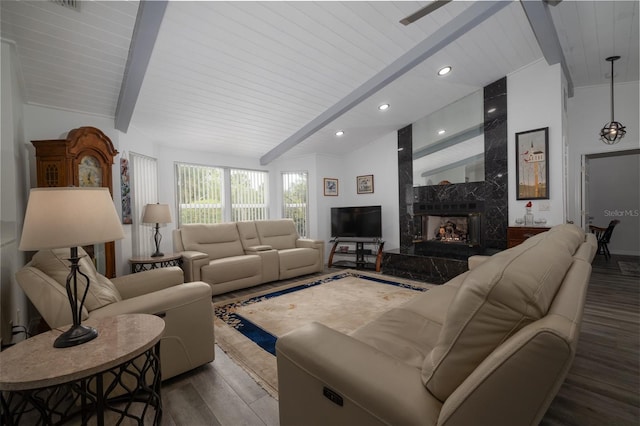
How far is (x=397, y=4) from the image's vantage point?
2480 mm

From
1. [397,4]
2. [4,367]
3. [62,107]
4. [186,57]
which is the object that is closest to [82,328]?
[4,367]

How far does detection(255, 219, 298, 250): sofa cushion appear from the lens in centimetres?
495

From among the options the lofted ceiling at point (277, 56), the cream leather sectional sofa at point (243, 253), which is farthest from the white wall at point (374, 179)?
the lofted ceiling at point (277, 56)

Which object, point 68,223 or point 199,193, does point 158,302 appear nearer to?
point 68,223

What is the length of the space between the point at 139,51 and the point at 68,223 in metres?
2.00

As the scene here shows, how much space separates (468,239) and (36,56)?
540cm

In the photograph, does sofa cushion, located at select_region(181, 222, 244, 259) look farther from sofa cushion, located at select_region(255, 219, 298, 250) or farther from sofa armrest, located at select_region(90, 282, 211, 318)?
sofa armrest, located at select_region(90, 282, 211, 318)

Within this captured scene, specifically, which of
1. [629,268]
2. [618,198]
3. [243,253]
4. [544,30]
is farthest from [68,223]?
[618,198]

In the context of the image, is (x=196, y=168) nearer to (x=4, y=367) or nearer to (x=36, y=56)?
(x=36, y=56)

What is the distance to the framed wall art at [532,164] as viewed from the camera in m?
3.68

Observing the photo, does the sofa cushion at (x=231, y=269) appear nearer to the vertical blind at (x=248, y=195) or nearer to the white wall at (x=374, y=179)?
the vertical blind at (x=248, y=195)

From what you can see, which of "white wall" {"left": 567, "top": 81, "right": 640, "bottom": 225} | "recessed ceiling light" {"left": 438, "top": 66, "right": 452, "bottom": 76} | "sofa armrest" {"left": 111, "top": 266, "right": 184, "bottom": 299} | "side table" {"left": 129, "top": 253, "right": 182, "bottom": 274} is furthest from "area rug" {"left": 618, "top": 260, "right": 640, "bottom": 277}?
"side table" {"left": 129, "top": 253, "right": 182, "bottom": 274}

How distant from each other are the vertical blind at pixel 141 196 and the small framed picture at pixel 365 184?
3894 mm

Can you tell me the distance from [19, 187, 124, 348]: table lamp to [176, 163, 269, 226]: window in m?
3.86
